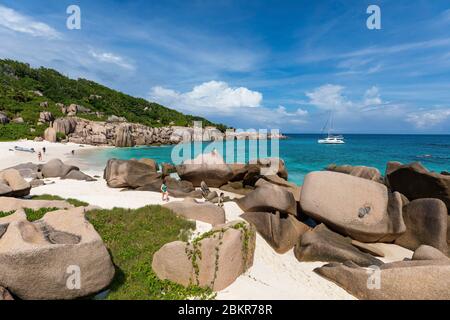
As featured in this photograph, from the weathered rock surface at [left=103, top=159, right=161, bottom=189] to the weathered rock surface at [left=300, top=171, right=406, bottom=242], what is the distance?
1447 centimetres

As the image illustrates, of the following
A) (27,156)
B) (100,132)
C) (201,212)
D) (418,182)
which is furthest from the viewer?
(100,132)

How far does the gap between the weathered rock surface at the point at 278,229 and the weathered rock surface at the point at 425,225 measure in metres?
4.96

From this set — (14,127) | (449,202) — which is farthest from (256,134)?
(449,202)

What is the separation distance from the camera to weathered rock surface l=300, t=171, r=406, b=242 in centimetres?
1339

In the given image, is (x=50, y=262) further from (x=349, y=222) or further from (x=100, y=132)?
(x=100, y=132)

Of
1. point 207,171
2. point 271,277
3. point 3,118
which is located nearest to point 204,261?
point 271,277

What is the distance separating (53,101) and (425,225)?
115 m

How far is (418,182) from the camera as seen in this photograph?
1681 centimetres

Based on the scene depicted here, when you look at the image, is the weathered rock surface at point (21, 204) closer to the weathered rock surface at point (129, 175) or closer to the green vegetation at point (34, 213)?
the green vegetation at point (34, 213)

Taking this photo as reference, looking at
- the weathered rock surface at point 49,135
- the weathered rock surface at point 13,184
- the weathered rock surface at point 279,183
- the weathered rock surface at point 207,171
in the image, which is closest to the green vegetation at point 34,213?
the weathered rock surface at point 13,184

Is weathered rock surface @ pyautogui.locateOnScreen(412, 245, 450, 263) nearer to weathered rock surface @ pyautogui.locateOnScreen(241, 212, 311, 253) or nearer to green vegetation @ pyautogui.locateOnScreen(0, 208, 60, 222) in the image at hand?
weathered rock surface @ pyautogui.locateOnScreen(241, 212, 311, 253)

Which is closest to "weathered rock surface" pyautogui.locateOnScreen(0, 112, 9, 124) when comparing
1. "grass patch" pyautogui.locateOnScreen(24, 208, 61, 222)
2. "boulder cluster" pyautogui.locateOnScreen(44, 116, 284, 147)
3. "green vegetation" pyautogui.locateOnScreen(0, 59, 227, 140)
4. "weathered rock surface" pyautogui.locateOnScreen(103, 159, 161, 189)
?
→ "green vegetation" pyautogui.locateOnScreen(0, 59, 227, 140)
